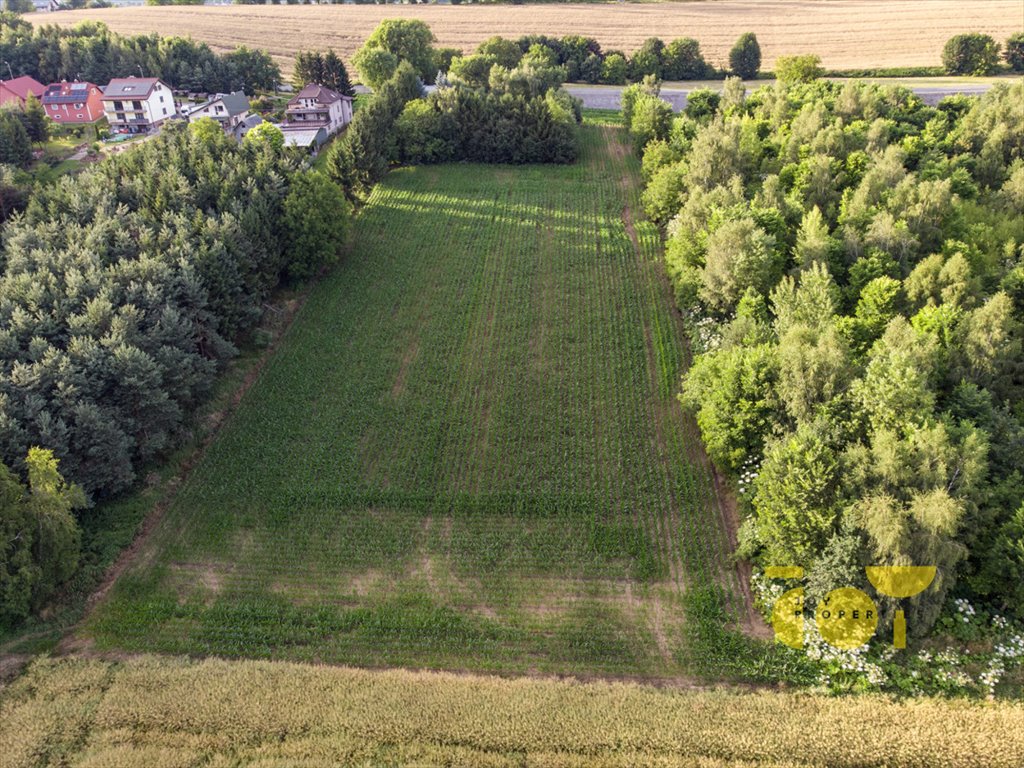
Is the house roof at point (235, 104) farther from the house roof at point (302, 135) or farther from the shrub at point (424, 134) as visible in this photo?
the shrub at point (424, 134)

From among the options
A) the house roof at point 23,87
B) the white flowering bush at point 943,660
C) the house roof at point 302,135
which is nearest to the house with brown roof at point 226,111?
the house roof at point 302,135

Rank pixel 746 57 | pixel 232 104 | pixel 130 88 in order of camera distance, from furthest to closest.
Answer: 1. pixel 746 57
2. pixel 232 104
3. pixel 130 88

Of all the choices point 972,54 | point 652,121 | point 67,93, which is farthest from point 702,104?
point 67,93

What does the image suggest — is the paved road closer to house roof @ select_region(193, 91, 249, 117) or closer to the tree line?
the tree line

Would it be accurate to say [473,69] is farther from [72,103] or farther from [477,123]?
[72,103]

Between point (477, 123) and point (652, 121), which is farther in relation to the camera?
point (477, 123)

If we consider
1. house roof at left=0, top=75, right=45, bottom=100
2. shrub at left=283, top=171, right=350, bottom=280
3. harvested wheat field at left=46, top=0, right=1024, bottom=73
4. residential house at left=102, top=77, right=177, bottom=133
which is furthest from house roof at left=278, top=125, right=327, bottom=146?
harvested wheat field at left=46, top=0, right=1024, bottom=73
